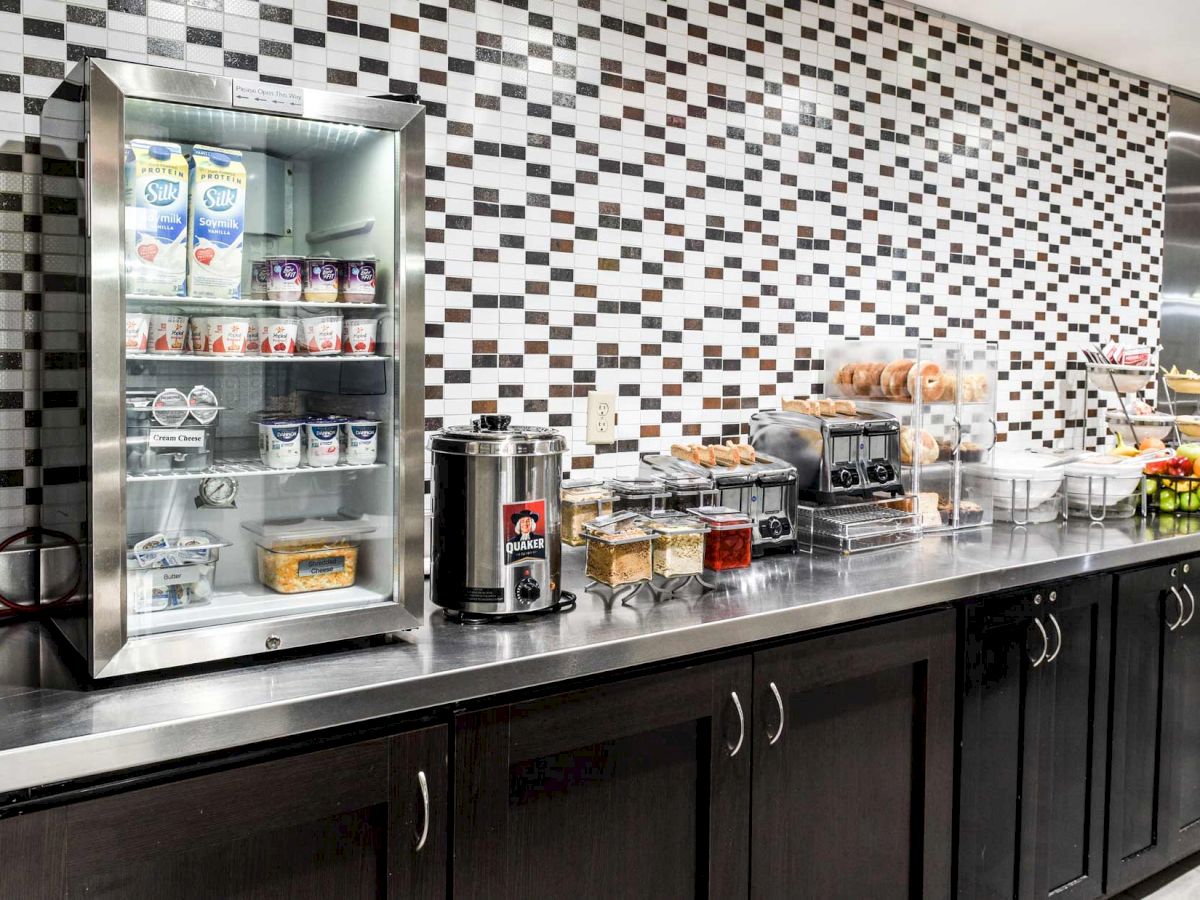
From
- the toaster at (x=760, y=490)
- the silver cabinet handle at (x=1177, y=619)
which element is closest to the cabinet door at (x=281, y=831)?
the toaster at (x=760, y=490)

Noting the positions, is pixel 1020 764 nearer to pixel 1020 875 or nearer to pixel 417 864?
pixel 1020 875

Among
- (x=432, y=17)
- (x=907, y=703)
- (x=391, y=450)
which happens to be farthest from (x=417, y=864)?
(x=432, y=17)

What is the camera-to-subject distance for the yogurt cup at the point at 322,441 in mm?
1680

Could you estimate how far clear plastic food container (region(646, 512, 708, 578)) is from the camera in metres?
1.97

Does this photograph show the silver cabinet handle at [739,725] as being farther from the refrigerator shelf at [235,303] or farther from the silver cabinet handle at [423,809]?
the refrigerator shelf at [235,303]

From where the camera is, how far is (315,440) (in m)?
1.68

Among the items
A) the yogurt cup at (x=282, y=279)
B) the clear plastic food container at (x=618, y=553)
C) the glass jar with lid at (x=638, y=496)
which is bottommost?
the clear plastic food container at (x=618, y=553)

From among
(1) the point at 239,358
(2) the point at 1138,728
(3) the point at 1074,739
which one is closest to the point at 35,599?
(1) the point at 239,358

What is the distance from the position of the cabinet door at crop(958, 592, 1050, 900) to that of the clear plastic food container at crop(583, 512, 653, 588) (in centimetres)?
85

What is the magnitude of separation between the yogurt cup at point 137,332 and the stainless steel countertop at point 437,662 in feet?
1.69

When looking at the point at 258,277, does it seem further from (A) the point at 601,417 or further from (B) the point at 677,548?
(A) the point at 601,417

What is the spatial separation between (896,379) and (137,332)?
6.48 feet

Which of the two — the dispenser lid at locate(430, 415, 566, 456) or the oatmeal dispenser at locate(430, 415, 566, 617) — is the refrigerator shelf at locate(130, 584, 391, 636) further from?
the dispenser lid at locate(430, 415, 566, 456)

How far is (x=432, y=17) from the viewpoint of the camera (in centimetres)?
221
